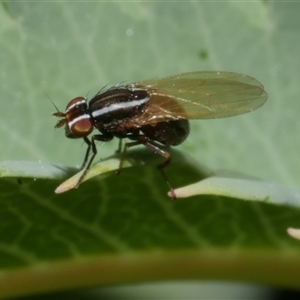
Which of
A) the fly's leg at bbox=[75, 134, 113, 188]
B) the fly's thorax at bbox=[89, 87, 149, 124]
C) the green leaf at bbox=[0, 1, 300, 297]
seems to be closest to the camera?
the green leaf at bbox=[0, 1, 300, 297]

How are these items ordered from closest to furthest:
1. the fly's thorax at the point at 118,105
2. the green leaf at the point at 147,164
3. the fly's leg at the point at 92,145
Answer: the green leaf at the point at 147,164 < the fly's leg at the point at 92,145 < the fly's thorax at the point at 118,105

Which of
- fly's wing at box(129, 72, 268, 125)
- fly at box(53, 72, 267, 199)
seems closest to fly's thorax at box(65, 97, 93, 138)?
fly at box(53, 72, 267, 199)

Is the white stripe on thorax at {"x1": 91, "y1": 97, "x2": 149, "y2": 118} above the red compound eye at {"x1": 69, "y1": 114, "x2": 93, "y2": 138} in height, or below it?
above

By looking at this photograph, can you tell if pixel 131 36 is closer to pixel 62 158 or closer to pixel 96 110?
pixel 96 110

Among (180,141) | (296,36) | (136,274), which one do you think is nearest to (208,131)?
(180,141)

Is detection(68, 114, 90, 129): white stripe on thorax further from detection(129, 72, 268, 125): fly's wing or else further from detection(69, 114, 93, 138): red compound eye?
detection(129, 72, 268, 125): fly's wing

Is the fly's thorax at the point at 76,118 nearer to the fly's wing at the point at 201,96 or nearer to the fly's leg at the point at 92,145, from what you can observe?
the fly's leg at the point at 92,145

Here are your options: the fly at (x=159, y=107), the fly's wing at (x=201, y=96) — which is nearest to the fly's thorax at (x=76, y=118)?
the fly at (x=159, y=107)
